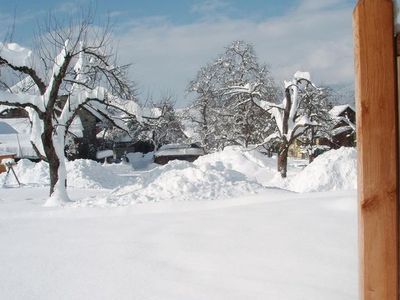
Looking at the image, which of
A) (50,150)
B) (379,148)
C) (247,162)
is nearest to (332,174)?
(247,162)

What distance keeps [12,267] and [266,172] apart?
73.7 feet

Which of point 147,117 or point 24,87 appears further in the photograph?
point 24,87

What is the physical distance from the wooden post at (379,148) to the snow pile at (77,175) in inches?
756

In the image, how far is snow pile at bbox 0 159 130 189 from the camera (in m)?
20.8

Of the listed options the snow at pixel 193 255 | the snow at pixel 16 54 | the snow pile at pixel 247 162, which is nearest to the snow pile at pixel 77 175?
the snow pile at pixel 247 162

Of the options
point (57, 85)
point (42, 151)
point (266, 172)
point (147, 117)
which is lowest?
point (266, 172)

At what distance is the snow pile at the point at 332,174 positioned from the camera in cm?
1695

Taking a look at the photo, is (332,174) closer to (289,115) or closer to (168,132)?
(289,115)

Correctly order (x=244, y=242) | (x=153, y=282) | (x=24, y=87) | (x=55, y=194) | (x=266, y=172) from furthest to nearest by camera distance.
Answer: (x=266, y=172)
(x=24, y=87)
(x=55, y=194)
(x=244, y=242)
(x=153, y=282)

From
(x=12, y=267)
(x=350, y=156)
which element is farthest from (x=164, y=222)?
(x=350, y=156)

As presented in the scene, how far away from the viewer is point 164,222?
216 inches

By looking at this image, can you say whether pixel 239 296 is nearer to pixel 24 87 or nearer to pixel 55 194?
pixel 55 194

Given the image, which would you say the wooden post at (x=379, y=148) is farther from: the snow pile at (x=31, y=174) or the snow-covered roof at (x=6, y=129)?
the snow-covered roof at (x=6, y=129)

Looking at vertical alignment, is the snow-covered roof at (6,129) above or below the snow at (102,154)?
above
